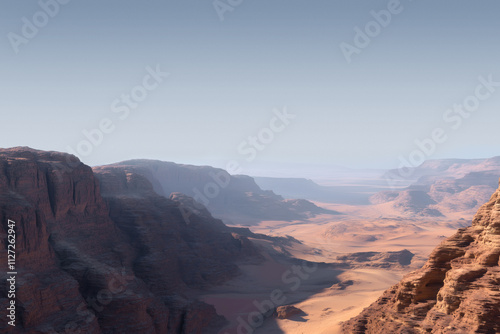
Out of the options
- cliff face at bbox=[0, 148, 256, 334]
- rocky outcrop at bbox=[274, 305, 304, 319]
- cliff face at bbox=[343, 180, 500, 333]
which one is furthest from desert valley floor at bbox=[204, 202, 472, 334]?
cliff face at bbox=[343, 180, 500, 333]

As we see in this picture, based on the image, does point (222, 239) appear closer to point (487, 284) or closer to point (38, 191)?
point (38, 191)

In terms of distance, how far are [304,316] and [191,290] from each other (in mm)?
14559

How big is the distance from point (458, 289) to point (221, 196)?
429 ft

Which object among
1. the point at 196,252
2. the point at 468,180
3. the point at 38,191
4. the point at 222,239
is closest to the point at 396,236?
the point at 222,239

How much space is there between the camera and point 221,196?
148 m

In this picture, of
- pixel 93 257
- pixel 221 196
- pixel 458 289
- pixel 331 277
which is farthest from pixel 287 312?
pixel 221 196

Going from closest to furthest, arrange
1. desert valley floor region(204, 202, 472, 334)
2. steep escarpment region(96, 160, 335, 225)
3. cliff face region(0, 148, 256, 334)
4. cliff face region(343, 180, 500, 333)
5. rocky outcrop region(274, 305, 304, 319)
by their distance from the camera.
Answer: cliff face region(343, 180, 500, 333) < cliff face region(0, 148, 256, 334) < desert valley floor region(204, 202, 472, 334) < rocky outcrop region(274, 305, 304, 319) < steep escarpment region(96, 160, 335, 225)

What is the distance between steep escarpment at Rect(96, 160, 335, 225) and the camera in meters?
134

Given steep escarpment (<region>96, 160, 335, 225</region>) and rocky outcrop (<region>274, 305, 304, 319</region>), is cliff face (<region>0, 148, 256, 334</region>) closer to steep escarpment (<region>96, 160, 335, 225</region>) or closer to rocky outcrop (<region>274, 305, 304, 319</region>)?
rocky outcrop (<region>274, 305, 304, 319</region>)

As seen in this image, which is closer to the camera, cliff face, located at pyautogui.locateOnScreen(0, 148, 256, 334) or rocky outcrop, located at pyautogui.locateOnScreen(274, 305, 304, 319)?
cliff face, located at pyautogui.locateOnScreen(0, 148, 256, 334)

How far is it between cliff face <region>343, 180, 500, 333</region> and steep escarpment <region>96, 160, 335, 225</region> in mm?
103619

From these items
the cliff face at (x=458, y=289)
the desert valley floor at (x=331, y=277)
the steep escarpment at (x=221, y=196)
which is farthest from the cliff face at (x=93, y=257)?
the steep escarpment at (x=221, y=196)

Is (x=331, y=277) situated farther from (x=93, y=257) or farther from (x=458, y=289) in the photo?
(x=458, y=289)

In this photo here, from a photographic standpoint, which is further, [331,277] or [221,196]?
[221,196]
